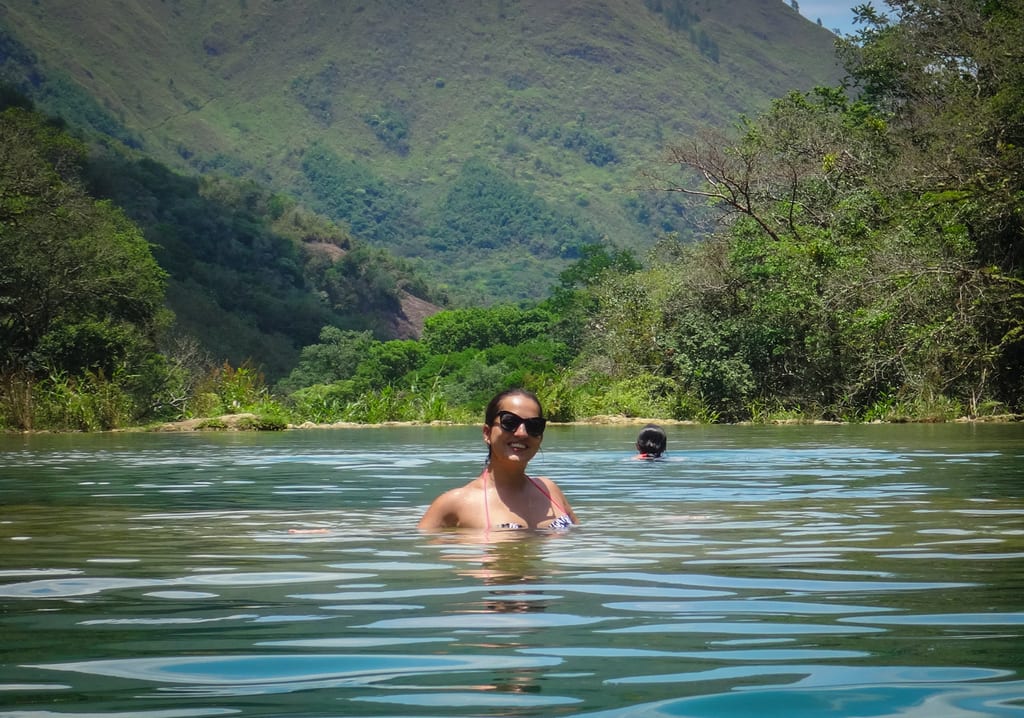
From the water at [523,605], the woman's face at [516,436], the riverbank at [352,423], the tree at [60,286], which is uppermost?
the tree at [60,286]

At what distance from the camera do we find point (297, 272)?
380 ft

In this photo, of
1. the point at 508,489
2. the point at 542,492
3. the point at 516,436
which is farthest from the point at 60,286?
the point at 516,436

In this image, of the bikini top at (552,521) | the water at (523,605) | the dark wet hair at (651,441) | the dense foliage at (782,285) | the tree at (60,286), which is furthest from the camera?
the tree at (60,286)

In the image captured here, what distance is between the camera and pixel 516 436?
28.4ft

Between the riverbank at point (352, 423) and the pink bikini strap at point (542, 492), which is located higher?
the pink bikini strap at point (542, 492)

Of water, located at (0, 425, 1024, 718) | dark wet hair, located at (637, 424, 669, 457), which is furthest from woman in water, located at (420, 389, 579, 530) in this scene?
dark wet hair, located at (637, 424, 669, 457)

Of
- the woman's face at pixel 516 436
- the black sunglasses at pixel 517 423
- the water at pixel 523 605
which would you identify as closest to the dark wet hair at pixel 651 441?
the water at pixel 523 605

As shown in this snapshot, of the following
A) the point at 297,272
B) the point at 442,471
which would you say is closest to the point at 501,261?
the point at 297,272

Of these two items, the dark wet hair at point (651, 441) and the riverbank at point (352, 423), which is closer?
the dark wet hair at point (651, 441)

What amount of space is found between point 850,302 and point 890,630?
3266 cm

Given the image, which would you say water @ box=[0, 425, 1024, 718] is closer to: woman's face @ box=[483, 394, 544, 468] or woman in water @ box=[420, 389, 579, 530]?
woman in water @ box=[420, 389, 579, 530]

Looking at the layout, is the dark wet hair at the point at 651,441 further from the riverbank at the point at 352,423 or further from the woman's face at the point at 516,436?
the riverbank at the point at 352,423

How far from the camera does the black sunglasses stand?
8.55 m

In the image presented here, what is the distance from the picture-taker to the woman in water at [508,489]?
339 inches
